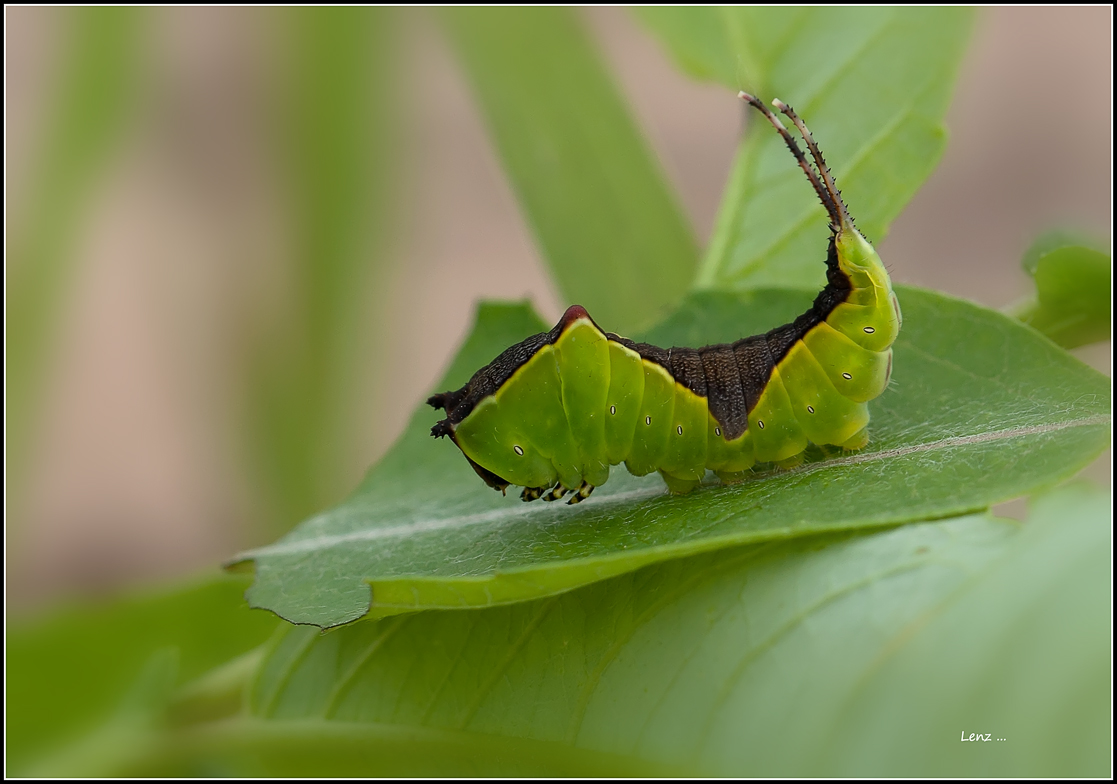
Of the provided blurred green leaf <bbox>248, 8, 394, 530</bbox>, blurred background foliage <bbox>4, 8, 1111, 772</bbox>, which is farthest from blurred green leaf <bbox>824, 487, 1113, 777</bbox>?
blurred green leaf <bbox>248, 8, 394, 530</bbox>

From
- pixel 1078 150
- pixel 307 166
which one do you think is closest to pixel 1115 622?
pixel 307 166

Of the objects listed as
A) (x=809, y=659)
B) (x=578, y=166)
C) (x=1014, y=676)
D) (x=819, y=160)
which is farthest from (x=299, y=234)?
(x=1014, y=676)

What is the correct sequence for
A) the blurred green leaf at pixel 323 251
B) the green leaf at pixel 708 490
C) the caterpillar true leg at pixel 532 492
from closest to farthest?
1. the green leaf at pixel 708 490
2. the caterpillar true leg at pixel 532 492
3. the blurred green leaf at pixel 323 251

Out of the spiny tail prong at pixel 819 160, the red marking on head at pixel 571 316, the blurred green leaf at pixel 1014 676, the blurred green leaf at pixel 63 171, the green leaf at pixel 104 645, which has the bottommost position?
the blurred green leaf at pixel 1014 676

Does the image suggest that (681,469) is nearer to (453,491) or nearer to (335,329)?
(453,491)

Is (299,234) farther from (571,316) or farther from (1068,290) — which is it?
(1068,290)

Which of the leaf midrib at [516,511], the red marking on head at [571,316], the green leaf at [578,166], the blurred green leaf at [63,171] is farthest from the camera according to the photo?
the blurred green leaf at [63,171]

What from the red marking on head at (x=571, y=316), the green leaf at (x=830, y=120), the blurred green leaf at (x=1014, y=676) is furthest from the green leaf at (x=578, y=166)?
the blurred green leaf at (x=1014, y=676)

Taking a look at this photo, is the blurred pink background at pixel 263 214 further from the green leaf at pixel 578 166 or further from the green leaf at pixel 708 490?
the green leaf at pixel 708 490
